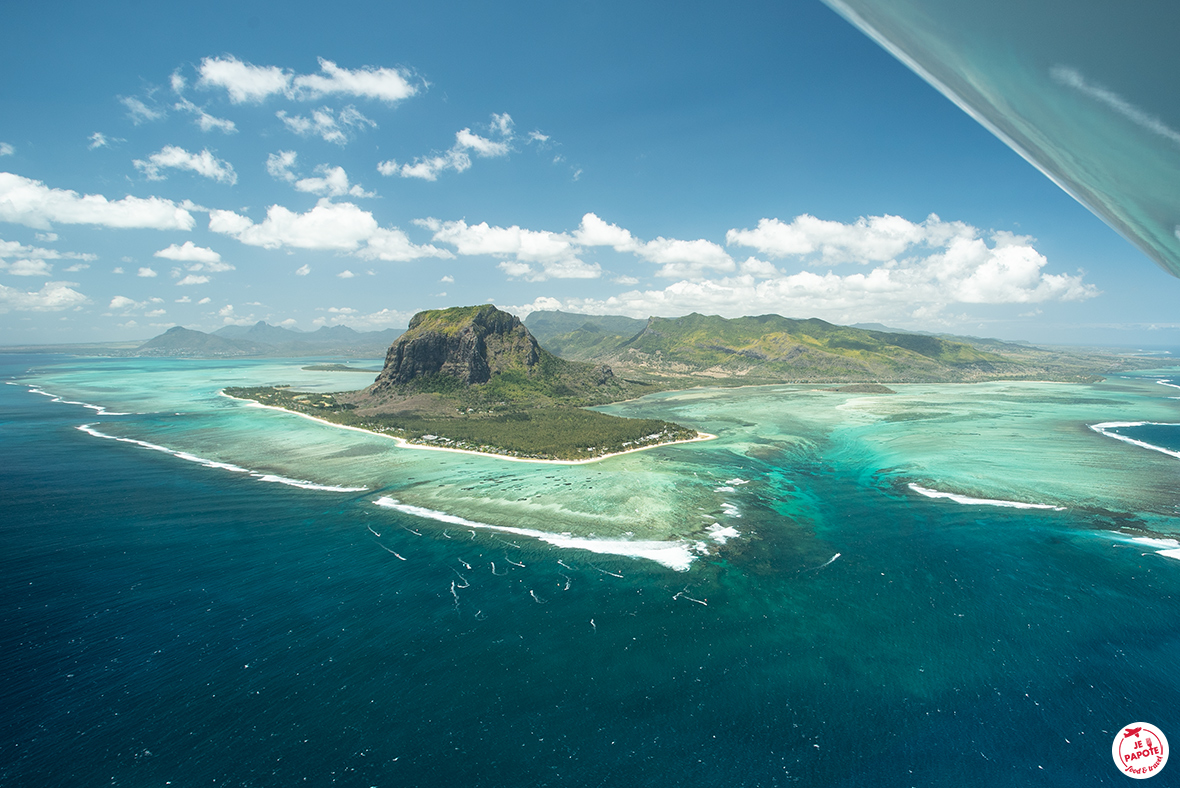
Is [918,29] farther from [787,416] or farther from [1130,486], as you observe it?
[787,416]

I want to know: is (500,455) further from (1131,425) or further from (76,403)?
(76,403)

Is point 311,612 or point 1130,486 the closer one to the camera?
point 311,612

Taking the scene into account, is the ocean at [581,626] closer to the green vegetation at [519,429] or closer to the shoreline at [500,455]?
the shoreline at [500,455]

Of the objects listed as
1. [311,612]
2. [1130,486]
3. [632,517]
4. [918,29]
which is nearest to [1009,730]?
[632,517]

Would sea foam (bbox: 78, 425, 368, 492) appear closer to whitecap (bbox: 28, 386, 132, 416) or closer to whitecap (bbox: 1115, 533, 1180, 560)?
whitecap (bbox: 28, 386, 132, 416)

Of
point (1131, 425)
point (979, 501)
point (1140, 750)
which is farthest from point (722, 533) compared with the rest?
point (1131, 425)

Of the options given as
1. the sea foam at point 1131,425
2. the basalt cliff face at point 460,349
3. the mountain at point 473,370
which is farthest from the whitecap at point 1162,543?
the basalt cliff face at point 460,349
